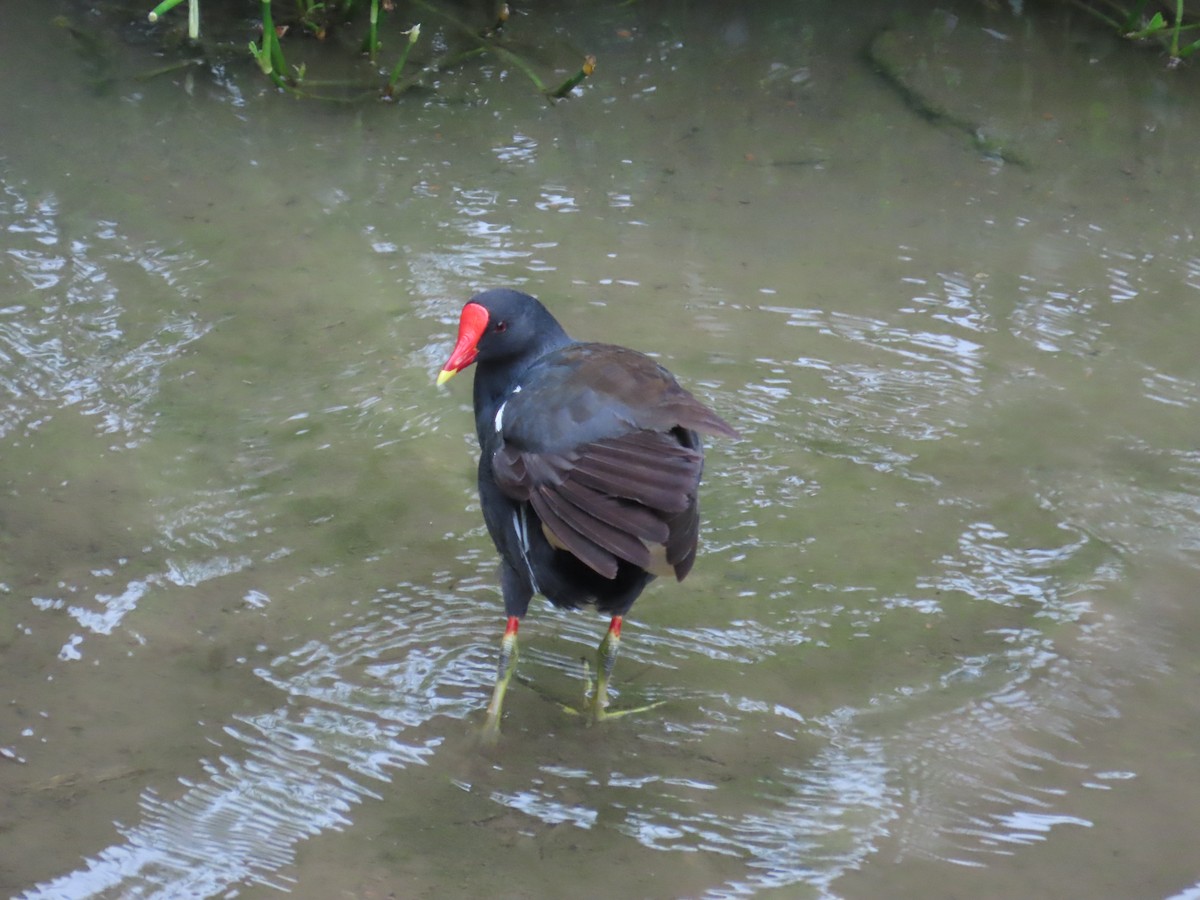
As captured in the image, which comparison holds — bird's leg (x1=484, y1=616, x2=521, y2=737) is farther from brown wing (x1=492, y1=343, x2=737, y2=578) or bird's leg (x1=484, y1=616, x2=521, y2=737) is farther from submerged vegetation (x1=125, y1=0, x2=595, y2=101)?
submerged vegetation (x1=125, y1=0, x2=595, y2=101)

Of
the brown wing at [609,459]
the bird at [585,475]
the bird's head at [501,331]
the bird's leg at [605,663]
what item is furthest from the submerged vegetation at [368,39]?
the bird's leg at [605,663]

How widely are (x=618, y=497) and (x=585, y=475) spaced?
0.08 metres

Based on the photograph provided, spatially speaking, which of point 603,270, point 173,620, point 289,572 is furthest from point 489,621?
point 603,270

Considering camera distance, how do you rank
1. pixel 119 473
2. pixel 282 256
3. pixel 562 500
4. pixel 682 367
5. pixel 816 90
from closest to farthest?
pixel 562 500 < pixel 119 473 < pixel 682 367 < pixel 282 256 < pixel 816 90

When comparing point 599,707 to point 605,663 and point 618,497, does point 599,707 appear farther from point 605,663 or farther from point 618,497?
point 618,497

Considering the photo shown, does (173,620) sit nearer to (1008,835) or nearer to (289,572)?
(289,572)

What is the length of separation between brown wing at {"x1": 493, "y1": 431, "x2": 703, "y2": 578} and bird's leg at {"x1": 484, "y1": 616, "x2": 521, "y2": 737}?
34 cm

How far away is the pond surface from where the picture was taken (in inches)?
100

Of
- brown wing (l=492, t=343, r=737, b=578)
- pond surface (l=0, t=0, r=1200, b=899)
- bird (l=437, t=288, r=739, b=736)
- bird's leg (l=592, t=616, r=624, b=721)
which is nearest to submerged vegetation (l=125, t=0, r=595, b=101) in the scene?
pond surface (l=0, t=0, r=1200, b=899)

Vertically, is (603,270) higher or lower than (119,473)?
higher

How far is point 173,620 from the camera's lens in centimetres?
298

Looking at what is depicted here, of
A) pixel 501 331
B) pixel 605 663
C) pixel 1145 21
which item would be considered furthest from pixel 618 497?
pixel 1145 21

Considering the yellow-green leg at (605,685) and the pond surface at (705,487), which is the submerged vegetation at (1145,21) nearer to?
the pond surface at (705,487)

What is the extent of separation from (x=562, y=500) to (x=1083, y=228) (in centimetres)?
287
